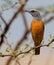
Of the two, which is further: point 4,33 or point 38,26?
point 38,26

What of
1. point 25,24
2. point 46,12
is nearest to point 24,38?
point 25,24

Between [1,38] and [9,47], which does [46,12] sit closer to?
[1,38]

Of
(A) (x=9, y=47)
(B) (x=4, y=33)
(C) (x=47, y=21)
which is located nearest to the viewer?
(A) (x=9, y=47)

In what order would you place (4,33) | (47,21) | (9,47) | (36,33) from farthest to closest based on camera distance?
(36,33) < (47,21) < (4,33) < (9,47)

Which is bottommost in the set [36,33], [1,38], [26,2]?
[36,33]

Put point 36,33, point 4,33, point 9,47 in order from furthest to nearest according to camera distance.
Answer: point 36,33, point 4,33, point 9,47

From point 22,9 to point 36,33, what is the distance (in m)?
0.23

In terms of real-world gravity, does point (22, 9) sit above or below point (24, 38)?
above

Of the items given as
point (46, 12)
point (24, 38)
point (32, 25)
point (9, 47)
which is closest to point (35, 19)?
point (32, 25)

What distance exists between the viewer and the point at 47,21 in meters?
1.01

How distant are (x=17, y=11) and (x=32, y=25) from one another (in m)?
0.27

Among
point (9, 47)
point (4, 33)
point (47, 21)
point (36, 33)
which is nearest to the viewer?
point (9, 47)

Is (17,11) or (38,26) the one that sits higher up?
(17,11)

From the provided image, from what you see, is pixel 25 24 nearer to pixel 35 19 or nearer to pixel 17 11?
pixel 17 11
